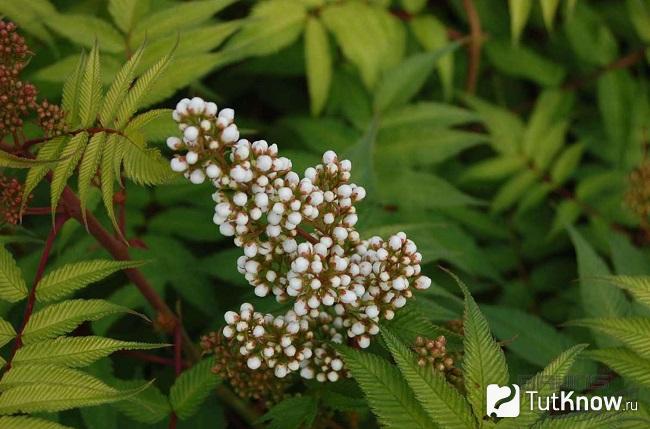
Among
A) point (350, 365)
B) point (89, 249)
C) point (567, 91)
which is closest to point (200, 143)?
point (350, 365)

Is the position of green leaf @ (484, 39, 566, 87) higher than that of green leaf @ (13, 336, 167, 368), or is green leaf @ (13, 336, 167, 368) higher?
green leaf @ (484, 39, 566, 87)

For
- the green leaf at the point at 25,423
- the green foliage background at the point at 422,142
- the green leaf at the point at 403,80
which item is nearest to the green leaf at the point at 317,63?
the green foliage background at the point at 422,142

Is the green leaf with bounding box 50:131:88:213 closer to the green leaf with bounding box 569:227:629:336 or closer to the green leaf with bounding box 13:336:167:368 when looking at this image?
the green leaf with bounding box 13:336:167:368

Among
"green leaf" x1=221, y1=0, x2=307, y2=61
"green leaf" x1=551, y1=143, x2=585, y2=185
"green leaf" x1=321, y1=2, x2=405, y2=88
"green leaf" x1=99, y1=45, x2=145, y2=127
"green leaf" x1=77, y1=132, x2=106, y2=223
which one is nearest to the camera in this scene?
"green leaf" x1=77, y1=132, x2=106, y2=223

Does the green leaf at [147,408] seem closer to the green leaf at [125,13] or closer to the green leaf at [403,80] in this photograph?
the green leaf at [125,13]

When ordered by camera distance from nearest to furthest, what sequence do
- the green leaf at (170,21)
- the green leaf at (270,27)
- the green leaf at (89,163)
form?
1. the green leaf at (89,163)
2. the green leaf at (170,21)
3. the green leaf at (270,27)

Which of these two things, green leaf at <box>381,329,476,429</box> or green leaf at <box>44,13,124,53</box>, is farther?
green leaf at <box>44,13,124,53</box>

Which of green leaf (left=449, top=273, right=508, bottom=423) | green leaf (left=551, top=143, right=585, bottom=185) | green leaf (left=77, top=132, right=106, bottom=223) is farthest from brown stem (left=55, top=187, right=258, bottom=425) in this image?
green leaf (left=551, top=143, right=585, bottom=185)
